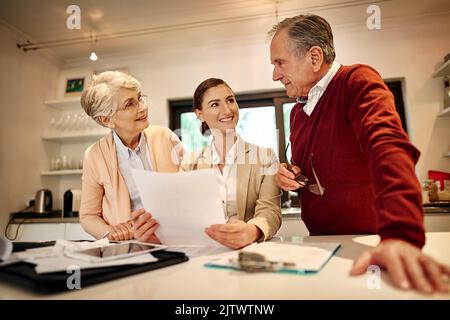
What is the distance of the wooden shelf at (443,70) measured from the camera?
2.30 m

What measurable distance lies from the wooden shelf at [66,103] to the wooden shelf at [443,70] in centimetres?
317

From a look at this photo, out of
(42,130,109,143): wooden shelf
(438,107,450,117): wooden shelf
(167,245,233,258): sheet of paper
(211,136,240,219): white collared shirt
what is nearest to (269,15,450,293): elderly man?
(211,136,240,219): white collared shirt

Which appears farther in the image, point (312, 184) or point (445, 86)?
point (445, 86)

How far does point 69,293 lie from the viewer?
1.39ft

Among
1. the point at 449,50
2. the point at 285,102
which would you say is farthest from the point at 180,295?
the point at 449,50

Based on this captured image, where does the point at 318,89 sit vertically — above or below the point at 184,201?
above

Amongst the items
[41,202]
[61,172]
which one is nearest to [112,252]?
[41,202]

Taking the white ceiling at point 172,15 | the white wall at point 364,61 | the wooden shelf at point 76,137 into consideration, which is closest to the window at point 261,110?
the white wall at point 364,61

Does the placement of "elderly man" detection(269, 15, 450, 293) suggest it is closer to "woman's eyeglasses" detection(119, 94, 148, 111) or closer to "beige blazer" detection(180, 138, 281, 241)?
"beige blazer" detection(180, 138, 281, 241)

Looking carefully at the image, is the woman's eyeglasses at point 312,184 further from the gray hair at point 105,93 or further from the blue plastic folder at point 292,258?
the gray hair at point 105,93

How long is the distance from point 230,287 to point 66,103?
3096 mm

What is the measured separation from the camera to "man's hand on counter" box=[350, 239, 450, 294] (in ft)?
1.27

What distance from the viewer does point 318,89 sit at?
3.59 feet

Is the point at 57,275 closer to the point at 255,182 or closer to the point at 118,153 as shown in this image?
the point at 255,182
